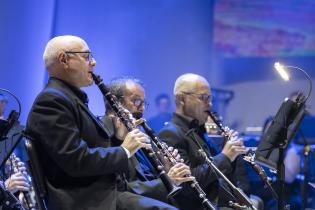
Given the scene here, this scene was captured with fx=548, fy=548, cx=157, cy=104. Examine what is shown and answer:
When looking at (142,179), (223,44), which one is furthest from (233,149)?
(223,44)

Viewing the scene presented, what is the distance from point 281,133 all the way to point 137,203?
3.80 feet

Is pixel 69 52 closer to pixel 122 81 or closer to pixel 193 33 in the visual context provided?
pixel 122 81

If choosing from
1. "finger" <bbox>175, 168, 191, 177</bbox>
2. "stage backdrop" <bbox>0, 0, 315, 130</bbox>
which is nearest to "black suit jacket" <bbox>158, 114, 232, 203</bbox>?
"finger" <bbox>175, 168, 191, 177</bbox>

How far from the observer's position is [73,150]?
294 cm

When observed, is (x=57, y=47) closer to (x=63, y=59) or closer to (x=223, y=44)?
(x=63, y=59)

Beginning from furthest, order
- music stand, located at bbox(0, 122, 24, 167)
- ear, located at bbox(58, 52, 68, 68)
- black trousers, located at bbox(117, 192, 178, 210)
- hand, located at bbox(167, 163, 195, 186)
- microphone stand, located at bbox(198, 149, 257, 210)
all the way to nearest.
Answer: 1. microphone stand, located at bbox(198, 149, 257, 210)
2. hand, located at bbox(167, 163, 195, 186)
3. music stand, located at bbox(0, 122, 24, 167)
4. ear, located at bbox(58, 52, 68, 68)
5. black trousers, located at bbox(117, 192, 178, 210)

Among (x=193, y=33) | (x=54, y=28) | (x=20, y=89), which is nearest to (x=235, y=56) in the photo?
(x=193, y=33)

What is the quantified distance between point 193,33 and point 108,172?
610 cm

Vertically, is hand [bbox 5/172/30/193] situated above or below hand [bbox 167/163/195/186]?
below

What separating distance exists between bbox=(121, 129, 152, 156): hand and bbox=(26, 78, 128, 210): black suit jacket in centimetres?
8

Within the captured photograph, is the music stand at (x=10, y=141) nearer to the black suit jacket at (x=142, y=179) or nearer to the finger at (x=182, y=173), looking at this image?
the black suit jacket at (x=142, y=179)

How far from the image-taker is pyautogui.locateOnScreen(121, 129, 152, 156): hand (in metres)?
3.19

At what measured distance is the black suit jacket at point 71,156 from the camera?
9.68 feet

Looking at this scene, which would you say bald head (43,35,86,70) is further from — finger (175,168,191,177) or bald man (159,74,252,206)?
bald man (159,74,252,206)
